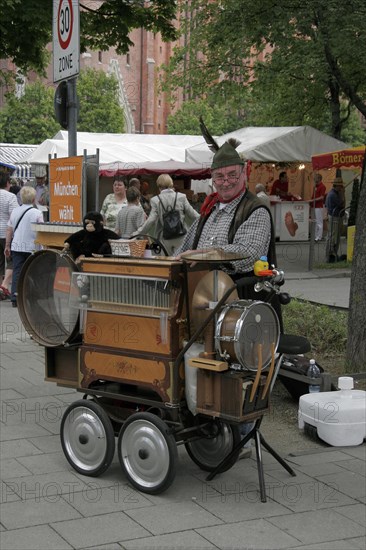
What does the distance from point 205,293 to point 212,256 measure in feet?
0.68

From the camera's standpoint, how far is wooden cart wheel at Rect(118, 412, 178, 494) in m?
4.71

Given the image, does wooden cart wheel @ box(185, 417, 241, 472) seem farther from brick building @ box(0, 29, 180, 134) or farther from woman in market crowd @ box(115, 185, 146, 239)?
brick building @ box(0, 29, 180, 134)

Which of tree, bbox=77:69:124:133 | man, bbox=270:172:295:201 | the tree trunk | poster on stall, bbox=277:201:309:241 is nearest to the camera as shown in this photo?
the tree trunk

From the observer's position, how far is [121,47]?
657 inches

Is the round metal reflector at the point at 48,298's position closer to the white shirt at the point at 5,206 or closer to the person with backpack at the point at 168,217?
the person with backpack at the point at 168,217

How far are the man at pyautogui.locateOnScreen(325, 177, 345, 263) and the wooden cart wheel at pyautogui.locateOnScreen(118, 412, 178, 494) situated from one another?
14.5 meters

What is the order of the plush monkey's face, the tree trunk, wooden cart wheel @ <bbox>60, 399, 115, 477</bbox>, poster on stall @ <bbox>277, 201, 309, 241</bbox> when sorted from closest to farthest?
wooden cart wheel @ <bbox>60, 399, 115, 477</bbox> → the tree trunk → the plush monkey's face → poster on stall @ <bbox>277, 201, 309, 241</bbox>

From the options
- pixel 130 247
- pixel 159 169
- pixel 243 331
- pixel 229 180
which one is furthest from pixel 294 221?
pixel 243 331

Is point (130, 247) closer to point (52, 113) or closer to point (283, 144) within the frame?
point (283, 144)

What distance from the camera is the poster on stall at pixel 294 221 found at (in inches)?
969

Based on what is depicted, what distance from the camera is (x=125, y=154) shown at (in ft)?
77.4

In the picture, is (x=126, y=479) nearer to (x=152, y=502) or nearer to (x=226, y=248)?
(x=152, y=502)

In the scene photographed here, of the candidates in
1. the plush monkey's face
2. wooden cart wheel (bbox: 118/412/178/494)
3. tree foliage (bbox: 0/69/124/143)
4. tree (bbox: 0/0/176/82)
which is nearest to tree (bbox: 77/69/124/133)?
tree foliage (bbox: 0/69/124/143)

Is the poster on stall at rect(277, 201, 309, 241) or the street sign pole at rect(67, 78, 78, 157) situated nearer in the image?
the street sign pole at rect(67, 78, 78, 157)
